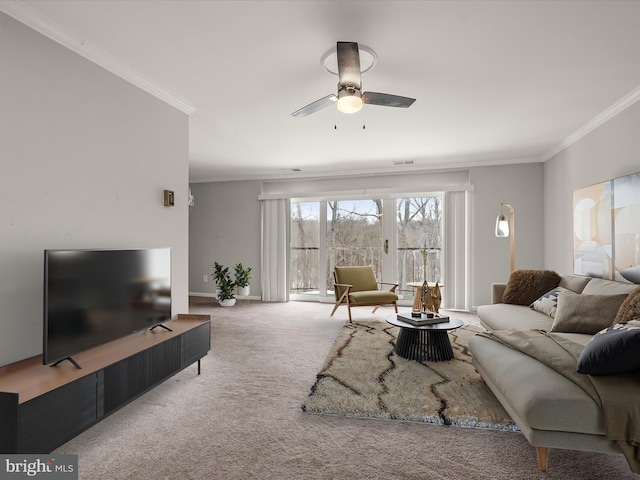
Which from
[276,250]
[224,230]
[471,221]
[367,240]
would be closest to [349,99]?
[471,221]

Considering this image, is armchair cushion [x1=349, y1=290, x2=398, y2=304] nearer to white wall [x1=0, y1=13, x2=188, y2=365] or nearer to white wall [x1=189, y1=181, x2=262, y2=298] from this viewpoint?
white wall [x1=189, y1=181, x2=262, y2=298]

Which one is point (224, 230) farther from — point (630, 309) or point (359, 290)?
point (630, 309)

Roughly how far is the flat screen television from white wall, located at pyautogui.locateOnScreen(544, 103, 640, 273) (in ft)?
14.1

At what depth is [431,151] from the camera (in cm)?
505

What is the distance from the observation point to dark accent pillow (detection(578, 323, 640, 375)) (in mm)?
1686

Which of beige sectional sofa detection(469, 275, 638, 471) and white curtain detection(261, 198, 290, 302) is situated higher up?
white curtain detection(261, 198, 290, 302)

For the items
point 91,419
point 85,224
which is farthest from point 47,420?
point 85,224

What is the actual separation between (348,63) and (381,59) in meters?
0.44

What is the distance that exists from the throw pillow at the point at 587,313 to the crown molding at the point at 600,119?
5.76ft

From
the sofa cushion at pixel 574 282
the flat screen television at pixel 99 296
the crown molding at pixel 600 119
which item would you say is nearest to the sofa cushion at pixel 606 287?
the sofa cushion at pixel 574 282

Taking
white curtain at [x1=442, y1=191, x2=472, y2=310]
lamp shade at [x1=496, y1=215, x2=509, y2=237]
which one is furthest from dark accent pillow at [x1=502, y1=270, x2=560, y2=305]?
white curtain at [x1=442, y1=191, x2=472, y2=310]

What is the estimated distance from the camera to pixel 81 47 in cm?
230

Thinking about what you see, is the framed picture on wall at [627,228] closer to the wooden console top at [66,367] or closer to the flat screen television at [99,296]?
the wooden console top at [66,367]

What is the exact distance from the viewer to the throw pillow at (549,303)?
3.44m
